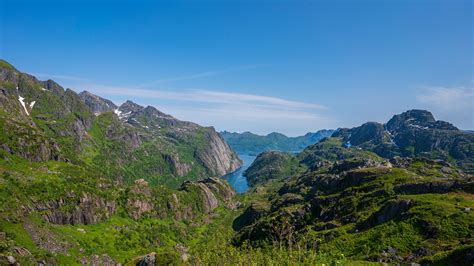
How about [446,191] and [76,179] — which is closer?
[446,191]

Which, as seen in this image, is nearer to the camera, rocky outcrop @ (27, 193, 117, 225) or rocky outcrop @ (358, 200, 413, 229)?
rocky outcrop @ (358, 200, 413, 229)

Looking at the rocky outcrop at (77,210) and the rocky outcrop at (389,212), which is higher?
the rocky outcrop at (389,212)

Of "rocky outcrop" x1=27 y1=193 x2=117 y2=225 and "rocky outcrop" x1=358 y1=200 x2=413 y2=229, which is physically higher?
"rocky outcrop" x1=358 y1=200 x2=413 y2=229

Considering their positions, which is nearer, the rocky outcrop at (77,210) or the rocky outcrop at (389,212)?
the rocky outcrop at (389,212)

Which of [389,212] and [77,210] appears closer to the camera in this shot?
[389,212]

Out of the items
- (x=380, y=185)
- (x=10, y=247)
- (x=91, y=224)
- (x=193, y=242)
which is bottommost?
(x=193, y=242)

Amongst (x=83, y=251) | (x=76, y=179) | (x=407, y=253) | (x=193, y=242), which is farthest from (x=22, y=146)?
(x=407, y=253)

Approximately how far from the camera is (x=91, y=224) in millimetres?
163125

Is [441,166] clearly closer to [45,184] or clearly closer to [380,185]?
[380,185]

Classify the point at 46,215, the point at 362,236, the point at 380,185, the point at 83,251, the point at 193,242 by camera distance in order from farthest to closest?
the point at 193,242
the point at 46,215
the point at 83,251
the point at 380,185
the point at 362,236

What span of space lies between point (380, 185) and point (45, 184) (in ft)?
490

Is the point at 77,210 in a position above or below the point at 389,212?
below

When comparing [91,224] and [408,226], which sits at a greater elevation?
[408,226]

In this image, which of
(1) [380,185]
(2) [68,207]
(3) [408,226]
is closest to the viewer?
(3) [408,226]
